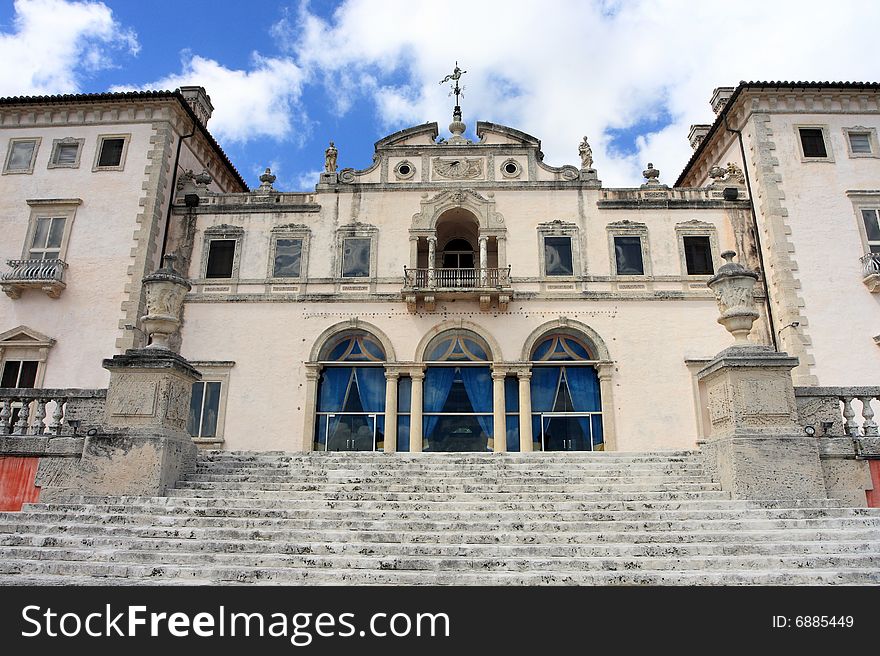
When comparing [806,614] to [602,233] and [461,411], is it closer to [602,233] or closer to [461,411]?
[461,411]

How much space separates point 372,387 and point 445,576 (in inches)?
546

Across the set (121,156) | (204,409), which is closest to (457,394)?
(204,409)

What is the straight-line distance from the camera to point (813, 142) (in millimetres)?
21391

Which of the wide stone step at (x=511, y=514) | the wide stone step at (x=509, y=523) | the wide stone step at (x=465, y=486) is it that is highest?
the wide stone step at (x=465, y=486)

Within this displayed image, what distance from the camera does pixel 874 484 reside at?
9625 millimetres

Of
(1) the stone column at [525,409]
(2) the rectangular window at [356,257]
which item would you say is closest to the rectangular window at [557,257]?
(1) the stone column at [525,409]

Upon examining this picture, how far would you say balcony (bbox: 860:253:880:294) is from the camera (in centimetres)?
1908

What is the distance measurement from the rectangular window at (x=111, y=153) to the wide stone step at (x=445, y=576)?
17582mm

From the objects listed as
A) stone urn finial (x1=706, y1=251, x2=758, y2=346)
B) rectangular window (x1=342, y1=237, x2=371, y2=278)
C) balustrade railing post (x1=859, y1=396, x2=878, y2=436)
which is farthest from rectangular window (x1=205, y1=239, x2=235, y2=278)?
balustrade railing post (x1=859, y1=396, x2=878, y2=436)

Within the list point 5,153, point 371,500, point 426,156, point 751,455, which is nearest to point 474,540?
point 371,500

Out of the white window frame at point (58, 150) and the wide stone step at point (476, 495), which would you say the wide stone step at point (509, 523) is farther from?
the white window frame at point (58, 150)

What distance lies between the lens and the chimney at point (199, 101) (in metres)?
25.7

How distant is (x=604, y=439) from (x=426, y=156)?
11.5m

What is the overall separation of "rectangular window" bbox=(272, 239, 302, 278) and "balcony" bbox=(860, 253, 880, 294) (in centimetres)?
1782
